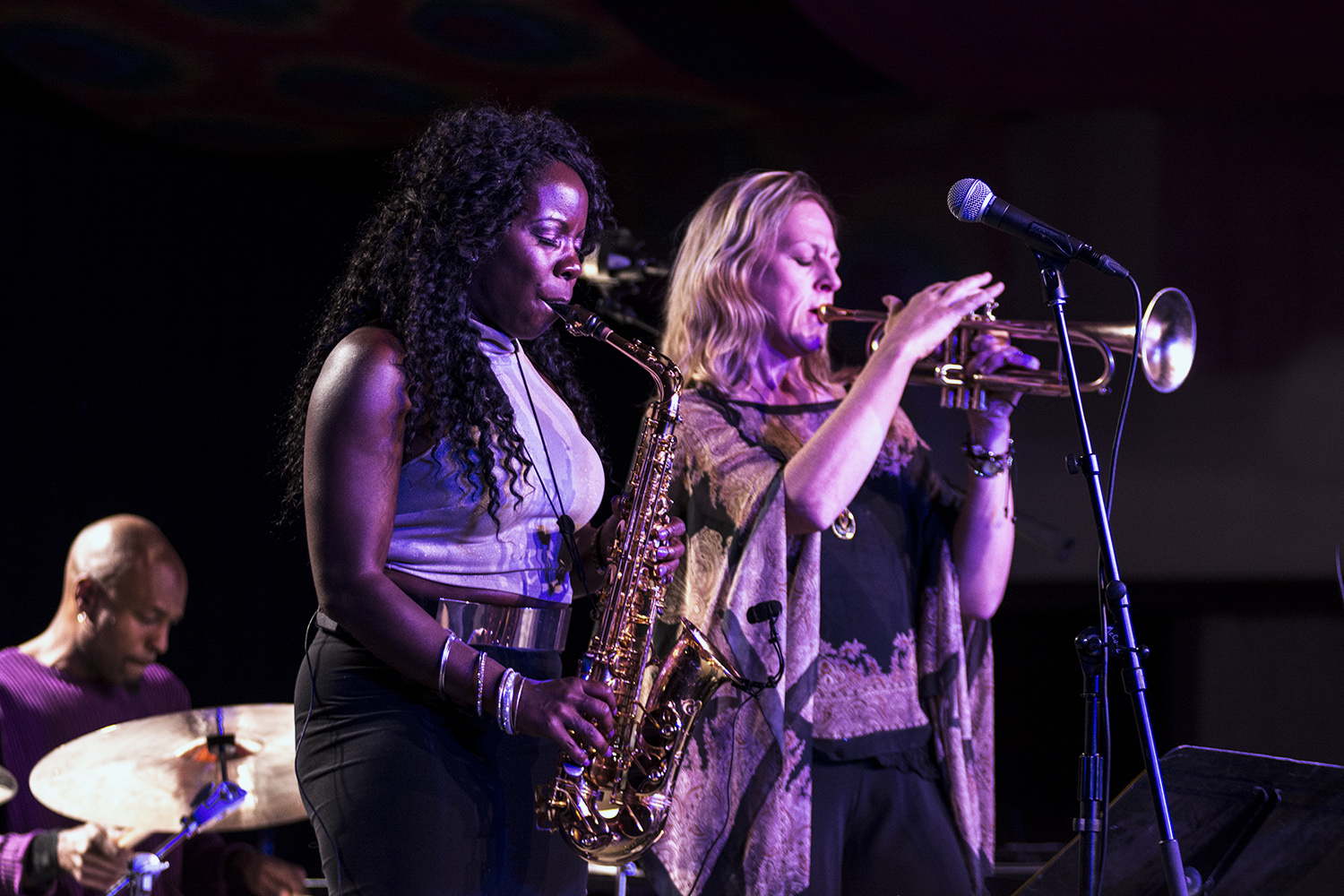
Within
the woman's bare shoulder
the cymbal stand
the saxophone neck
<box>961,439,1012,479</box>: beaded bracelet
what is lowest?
the cymbal stand

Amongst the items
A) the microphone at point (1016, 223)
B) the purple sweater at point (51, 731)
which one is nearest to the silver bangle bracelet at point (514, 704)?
the microphone at point (1016, 223)

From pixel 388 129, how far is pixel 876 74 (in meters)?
1.89

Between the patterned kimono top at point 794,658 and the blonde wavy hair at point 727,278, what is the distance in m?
0.13

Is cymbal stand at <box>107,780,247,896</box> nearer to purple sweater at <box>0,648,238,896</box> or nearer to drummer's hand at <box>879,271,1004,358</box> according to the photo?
purple sweater at <box>0,648,238,896</box>

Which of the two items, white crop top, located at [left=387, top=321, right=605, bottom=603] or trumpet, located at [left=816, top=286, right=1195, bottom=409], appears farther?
trumpet, located at [left=816, top=286, right=1195, bottom=409]

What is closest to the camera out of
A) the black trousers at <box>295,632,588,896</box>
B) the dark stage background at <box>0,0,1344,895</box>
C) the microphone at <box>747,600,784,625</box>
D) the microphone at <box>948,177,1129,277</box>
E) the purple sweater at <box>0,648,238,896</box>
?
the black trousers at <box>295,632,588,896</box>

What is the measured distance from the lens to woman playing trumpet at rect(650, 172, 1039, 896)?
2.38 meters

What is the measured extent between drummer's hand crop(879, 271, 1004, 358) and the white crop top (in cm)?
85

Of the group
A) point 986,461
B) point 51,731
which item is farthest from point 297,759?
point 51,731

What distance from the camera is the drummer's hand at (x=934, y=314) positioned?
2.62 metres

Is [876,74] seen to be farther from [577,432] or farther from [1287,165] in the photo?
[577,432]

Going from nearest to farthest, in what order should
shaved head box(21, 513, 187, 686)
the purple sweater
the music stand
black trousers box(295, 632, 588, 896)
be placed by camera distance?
black trousers box(295, 632, 588, 896), the music stand, the purple sweater, shaved head box(21, 513, 187, 686)

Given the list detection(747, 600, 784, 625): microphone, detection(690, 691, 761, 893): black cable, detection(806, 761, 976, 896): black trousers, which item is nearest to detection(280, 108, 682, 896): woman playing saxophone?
detection(747, 600, 784, 625): microphone

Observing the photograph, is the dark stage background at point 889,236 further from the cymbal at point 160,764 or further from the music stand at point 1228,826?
the music stand at point 1228,826
